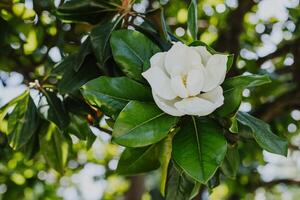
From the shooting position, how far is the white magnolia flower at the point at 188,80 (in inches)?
31.4

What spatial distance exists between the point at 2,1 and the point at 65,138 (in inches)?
15.5

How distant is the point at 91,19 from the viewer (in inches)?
44.2

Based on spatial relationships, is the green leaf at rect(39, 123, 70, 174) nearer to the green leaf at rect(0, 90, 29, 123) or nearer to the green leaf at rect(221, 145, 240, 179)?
the green leaf at rect(0, 90, 29, 123)

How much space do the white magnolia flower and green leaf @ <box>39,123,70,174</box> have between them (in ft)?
1.63

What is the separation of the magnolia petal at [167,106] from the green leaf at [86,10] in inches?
13.6

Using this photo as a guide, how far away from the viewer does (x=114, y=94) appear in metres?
0.89

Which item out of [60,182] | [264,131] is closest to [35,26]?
[264,131]

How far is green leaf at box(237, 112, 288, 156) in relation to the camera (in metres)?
0.89

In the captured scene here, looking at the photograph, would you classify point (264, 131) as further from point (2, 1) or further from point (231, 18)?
point (231, 18)

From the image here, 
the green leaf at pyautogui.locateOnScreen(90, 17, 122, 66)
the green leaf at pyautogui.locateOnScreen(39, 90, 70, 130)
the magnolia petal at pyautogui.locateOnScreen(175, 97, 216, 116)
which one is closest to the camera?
the magnolia petal at pyautogui.locateOnScreen(175, 97, 216, 116)

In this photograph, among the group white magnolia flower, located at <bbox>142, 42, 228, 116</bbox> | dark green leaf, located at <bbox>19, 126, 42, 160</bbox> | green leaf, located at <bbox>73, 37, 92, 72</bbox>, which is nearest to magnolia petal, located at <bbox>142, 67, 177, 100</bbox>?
white magnolia flower, located at <bbox>142, 42, 228, 116</bbox>

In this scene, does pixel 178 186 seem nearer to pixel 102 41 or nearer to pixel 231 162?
pixel 231 162

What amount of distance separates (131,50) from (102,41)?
0.09m

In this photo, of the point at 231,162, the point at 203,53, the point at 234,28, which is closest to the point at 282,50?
the point at 234,28
